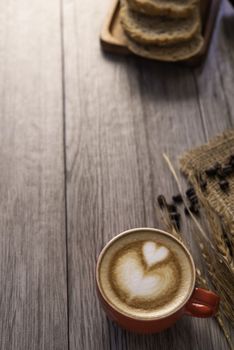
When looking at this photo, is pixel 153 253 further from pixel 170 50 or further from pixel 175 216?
pixel 170 50

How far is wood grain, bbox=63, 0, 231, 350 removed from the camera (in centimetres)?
106

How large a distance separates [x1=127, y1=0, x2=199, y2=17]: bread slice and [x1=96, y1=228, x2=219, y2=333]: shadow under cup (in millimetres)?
719

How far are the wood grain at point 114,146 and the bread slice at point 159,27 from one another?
96 mm

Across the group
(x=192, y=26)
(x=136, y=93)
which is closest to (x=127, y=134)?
(x=136, y=93)

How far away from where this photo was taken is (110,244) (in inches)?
40.2

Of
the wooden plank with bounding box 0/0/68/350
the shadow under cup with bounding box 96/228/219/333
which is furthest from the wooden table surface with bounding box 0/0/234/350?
the shadow under cup with bounding box 96/228/219/333

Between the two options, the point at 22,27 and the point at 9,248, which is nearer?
the point at 9,248

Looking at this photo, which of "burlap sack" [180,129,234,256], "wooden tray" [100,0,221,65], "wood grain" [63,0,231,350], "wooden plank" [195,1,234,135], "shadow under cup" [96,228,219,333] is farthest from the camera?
"wooden tray" [100,0,221,65]

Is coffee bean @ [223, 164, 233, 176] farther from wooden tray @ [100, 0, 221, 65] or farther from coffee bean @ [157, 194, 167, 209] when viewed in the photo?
wooden tray @ [100, 0, 221, 65]

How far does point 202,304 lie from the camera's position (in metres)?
0.98

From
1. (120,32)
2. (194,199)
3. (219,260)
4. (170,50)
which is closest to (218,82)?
(170,50)

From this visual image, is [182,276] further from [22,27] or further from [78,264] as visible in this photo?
[22,27]

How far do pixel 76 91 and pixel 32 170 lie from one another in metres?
0.30

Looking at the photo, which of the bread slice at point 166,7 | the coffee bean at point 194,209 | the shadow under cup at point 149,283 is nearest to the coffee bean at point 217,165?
the coffee bean at point 194,209
